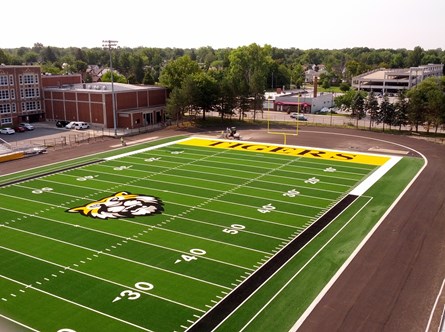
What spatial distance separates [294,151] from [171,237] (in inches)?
922

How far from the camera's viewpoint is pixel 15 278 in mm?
18766

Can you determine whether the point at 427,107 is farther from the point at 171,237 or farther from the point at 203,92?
the point at 171,237

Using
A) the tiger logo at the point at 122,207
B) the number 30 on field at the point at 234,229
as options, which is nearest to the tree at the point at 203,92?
the tiger logo at the point at 122,207

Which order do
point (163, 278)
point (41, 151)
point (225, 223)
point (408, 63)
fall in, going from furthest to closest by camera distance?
point (408, 63), point (41, 151), point (225, 223), point (163, 278)

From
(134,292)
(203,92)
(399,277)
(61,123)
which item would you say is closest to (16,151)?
(61,123)

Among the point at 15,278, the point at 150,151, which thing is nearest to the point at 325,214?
the point at 15,278

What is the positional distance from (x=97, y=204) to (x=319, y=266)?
14726 millimetres

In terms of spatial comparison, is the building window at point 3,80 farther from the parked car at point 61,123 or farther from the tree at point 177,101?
the tree at point 177,101

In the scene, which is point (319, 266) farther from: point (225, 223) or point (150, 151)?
point (150, 151)

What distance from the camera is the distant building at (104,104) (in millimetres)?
57656

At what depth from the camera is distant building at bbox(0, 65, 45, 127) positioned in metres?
57.8

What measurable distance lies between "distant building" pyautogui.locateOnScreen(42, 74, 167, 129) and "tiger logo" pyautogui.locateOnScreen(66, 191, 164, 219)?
27068 mm

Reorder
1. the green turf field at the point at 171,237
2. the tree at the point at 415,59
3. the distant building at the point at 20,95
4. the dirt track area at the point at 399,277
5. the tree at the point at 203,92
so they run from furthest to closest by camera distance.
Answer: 1. the tree at the point at 415,59
2. the tree at the point at 203,92
3. the distant building at the point at 20,95
4. the green turf field at the point at 171,237
5. the dirt track area at the point at 399,277

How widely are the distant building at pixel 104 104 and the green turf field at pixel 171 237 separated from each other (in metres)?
19.2
